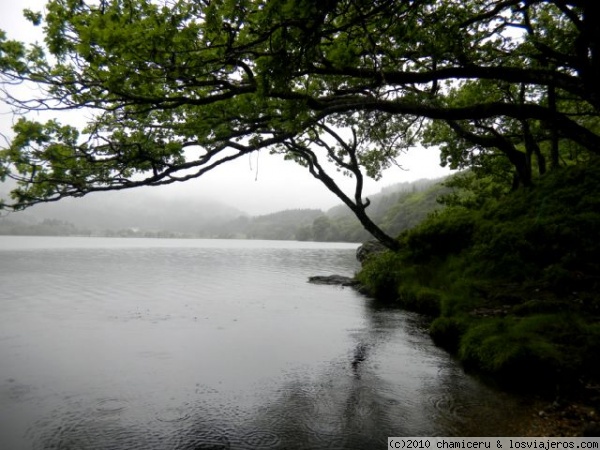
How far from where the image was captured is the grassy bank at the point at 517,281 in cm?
986

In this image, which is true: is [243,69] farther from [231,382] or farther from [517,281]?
[517,281]

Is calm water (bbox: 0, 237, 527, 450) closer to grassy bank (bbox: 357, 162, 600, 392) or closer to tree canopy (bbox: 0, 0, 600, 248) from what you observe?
grassy bank (bbox: 357, 162, 600, 392)

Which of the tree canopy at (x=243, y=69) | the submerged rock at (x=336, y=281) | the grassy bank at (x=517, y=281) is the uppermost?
the tree canopy at (x=243, y=69)

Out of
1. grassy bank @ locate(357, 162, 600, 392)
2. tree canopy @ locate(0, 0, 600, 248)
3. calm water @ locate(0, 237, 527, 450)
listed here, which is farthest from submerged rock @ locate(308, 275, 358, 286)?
tree canopy @ locate(0, 0, 600, 248)

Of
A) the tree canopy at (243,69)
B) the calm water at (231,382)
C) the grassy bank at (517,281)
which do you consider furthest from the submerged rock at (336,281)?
the tree canopy at (243,69)

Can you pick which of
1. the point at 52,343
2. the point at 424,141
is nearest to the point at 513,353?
the point at 52,343

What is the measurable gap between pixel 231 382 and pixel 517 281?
12.4 meters

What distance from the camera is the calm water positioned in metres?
7.61

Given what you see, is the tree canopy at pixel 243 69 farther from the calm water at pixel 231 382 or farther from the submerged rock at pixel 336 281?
the submerged rock at pixel 336 281

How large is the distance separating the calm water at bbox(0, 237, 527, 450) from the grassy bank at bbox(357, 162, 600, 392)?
4.27 feet

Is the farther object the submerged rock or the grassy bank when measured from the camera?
the submerged rock

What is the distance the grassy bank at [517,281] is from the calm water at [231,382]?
4.27ft

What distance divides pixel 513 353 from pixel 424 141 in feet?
57.0

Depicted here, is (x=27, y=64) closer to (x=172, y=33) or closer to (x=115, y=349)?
(x=172, y=33)
